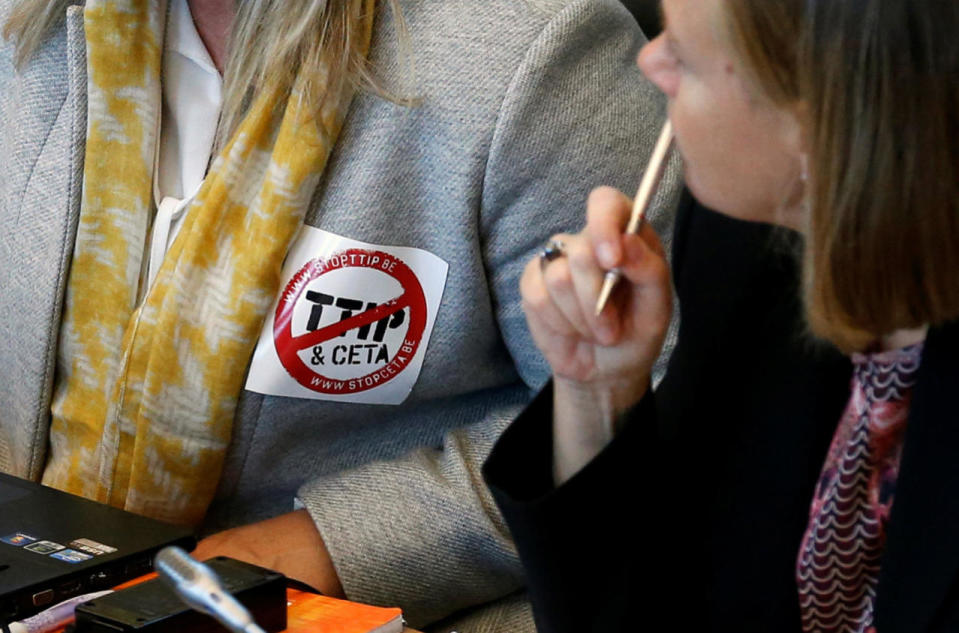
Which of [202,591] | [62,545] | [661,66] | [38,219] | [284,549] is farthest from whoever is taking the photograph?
[38,219]

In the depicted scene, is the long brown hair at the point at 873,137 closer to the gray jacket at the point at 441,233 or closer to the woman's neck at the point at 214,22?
the gray jacket at the point at 441,233

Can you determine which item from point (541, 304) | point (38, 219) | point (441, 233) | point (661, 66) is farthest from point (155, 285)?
point (661, 66)

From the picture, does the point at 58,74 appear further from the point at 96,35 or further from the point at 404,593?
the point at 404,593

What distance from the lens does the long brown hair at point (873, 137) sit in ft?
2.16

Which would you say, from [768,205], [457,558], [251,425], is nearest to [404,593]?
[457,558]

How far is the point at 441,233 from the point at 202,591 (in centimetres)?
64

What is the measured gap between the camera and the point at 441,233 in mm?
1230

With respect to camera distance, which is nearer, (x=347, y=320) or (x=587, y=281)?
(x=587, y=281)

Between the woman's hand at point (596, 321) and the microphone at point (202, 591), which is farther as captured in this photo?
the woman's hand at point (596, 321)

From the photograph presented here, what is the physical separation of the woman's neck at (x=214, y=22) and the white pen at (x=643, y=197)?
64 cm

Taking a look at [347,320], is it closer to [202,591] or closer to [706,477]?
[706,477]

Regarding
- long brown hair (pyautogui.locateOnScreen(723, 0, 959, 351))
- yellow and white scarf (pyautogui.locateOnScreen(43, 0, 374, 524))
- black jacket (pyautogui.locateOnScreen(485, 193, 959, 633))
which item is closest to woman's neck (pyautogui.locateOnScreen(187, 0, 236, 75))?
yellow and white scarf (pyautogui.locateOnScreen(43, 0, 374, 524))

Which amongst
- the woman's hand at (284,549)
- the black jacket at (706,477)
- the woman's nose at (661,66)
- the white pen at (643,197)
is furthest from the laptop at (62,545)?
the woman's nose at (661,66)

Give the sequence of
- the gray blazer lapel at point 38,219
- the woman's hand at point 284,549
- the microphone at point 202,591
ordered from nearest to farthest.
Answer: the microphone at point 202,591
the woman's hand at point 284,549
the gray blazer lapel at point 38,219
